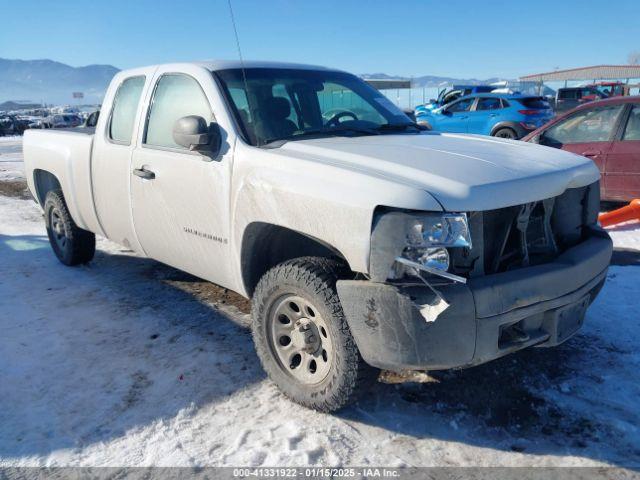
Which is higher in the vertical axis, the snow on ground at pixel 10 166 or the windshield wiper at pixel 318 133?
the windshield wiper at pixel 318 133

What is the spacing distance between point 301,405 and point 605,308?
2601mm

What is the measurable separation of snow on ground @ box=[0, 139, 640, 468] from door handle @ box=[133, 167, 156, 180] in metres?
1.13

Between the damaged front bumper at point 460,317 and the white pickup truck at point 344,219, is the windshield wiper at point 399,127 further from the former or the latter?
the damaged front bumper at point 460,317

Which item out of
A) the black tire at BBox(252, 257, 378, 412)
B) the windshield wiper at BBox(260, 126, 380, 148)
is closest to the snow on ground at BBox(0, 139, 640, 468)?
the black tire at BBox(252, 257, 378, 412)

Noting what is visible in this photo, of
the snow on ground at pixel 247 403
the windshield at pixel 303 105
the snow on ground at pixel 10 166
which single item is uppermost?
the windshield at pixel 303 105

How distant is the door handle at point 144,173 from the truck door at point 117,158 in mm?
184

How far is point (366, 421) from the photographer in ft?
9.14

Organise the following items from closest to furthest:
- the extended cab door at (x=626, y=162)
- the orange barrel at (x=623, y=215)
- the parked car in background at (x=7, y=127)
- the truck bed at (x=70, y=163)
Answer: the truck bed at (x=70, y=163) < the orange barrel at (x=623, y=215) < the extended cab door at (x=626, y=162) < the parked car in background at (x=7, y=127)

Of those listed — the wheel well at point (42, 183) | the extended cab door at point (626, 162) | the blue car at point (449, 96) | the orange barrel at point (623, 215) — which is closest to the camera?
the wheel well at point (42, 183)

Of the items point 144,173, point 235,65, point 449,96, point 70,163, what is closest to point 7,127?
point 449,96

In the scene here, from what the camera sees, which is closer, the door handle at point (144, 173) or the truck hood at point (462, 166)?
the truck hood at point (462, 166)

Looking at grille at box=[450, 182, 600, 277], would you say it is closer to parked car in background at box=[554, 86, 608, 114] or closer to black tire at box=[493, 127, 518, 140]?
black tire at box=[493, 127, 518, 140]

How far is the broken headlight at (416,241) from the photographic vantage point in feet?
7.45

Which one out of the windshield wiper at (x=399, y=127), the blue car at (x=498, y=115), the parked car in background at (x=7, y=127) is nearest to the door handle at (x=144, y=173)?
the windshield wiper at (x=399, y=127)
